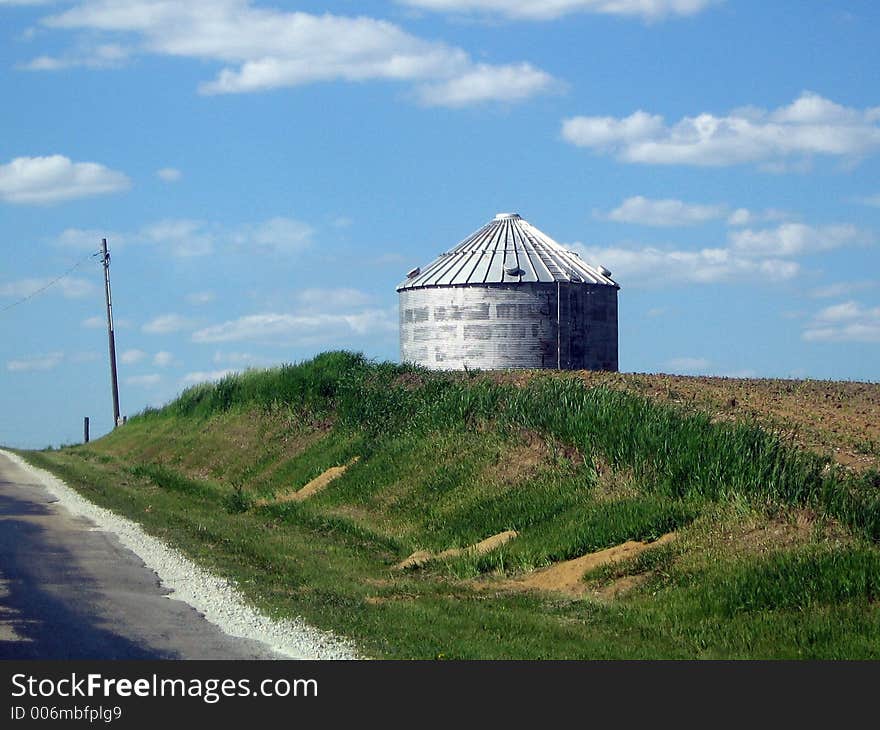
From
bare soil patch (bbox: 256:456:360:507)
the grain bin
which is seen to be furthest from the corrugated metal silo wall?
bare soil patch (bbox: 256:456:360:507)

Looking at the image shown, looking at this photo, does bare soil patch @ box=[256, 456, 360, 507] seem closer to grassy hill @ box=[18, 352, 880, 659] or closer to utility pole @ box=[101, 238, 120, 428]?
grassy hill @ box=[18, 352, 880, 659]

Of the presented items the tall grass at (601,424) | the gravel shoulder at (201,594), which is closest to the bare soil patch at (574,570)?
the tall grass at (601,424)

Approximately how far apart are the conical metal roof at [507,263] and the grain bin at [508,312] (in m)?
0.05

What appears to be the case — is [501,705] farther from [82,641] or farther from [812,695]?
[82,641]

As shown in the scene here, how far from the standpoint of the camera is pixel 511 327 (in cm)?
4109

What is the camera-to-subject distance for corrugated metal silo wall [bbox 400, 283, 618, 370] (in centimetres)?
4106

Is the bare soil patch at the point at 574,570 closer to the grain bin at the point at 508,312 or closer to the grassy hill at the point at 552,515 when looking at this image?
the grassy hill at the point at 552,515

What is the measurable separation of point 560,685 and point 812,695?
2072 millimetres

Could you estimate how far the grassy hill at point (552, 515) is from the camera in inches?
479

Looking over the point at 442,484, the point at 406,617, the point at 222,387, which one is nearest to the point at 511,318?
the point at 222,387

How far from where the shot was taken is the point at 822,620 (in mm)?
11539

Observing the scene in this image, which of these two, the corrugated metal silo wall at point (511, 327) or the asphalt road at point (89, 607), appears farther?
the corrugated metal silo wall at point (511, 327)

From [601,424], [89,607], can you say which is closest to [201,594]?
[89,607]

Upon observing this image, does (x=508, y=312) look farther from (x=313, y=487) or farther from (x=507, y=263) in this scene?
(x=313, y=487)
